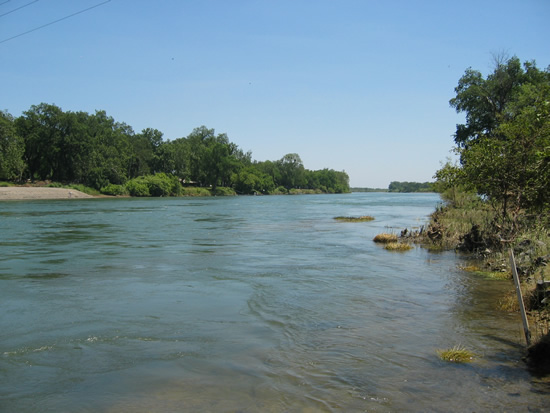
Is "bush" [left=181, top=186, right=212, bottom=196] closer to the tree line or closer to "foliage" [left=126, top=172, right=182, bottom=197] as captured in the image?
"foliage" [left=126, top=172, right=182, bottom=197]

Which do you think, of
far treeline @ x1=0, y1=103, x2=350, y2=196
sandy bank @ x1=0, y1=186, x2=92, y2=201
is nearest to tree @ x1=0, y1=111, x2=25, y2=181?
far treeline @ x1=0, y1=103, x2=350, y2=196

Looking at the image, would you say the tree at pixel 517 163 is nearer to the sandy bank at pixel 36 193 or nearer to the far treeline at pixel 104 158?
the sandy bank at pixel 36 193

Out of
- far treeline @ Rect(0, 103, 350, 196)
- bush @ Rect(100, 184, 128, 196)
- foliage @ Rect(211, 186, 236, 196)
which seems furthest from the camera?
foliage @ Rect(211, 186, 236, 196)

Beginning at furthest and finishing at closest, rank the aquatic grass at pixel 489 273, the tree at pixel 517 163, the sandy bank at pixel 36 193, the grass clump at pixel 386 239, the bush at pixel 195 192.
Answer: the bush at pixel 195 192
the sandy bank at pixel 36 193
the grass clump at pixel 386 239
the aquatic grass at pixel 489 273
the tree at pixel 517 163

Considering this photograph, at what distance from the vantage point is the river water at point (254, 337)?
21.4 feet

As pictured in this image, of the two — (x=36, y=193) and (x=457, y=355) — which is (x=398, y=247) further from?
(x=36, y=193)

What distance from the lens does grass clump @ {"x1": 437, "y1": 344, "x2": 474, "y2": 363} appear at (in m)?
7.78

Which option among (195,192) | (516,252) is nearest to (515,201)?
(516,252)

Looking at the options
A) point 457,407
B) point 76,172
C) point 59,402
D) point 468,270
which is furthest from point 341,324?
point 76,172

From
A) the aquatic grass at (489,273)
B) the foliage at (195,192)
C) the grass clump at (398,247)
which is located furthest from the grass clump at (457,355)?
the foliage at (195,192)

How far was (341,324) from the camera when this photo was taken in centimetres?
1017

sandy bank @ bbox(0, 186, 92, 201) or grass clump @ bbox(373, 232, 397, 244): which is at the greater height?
sandy bank @ bbox(0, 186, 92, 201)

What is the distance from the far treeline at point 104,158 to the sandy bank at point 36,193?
625 centimetres

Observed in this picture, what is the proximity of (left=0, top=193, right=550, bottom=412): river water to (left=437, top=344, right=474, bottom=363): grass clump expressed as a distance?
161 millimetres
